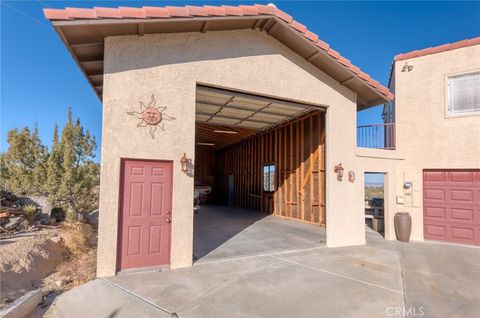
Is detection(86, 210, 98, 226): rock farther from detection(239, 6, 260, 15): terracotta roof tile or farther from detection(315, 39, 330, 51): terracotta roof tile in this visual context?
detection(315, 39, 330, 51): terracotta roof tile

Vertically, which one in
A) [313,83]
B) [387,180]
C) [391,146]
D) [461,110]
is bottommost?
[387,180]

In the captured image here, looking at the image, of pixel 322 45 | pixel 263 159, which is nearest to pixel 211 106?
pixel 322 45

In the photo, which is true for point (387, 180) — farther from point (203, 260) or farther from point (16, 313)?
point (16, 313)

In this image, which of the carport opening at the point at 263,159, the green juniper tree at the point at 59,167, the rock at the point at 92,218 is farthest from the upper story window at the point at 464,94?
the rock at the point at 92,218

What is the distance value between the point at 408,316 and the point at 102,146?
5525 millimetres

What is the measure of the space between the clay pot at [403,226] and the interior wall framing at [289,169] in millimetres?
2889

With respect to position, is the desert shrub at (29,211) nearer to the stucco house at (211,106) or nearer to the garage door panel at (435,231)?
the stucco house at (211,106)

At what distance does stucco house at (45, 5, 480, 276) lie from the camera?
482cm

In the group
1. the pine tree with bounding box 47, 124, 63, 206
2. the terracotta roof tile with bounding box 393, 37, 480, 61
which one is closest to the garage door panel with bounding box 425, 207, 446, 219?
the terracotta roof tile with bounding box 393, 37, 480, 61

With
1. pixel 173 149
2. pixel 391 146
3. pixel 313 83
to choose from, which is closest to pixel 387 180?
pixel 391 146

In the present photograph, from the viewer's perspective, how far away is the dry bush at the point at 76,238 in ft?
22.7

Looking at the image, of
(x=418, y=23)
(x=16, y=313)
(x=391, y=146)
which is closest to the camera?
(x=16, y=313)

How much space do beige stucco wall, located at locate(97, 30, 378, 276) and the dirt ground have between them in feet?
3.06

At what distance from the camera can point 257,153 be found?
16.0 metres
